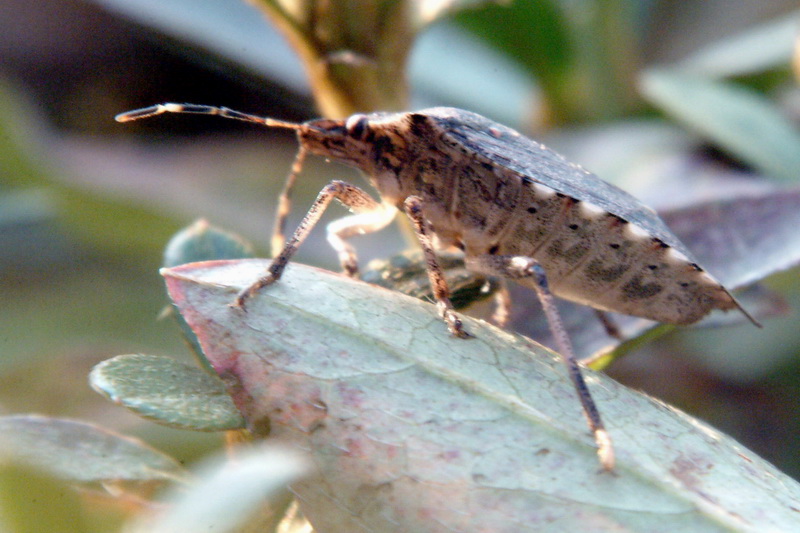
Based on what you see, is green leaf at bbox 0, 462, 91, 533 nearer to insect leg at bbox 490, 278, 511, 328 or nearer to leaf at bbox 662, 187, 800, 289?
insect leg at bbox 490, 278, 511, 328

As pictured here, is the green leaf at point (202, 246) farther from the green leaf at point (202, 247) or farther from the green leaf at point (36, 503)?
the green leaf at point (36, 503)

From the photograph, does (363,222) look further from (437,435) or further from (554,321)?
(437,435)

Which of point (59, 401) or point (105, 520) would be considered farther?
point (59, 401)

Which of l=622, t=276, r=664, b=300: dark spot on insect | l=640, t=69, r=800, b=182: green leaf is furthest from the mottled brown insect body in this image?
l=640, t=69, r=800, b=182: green leaf

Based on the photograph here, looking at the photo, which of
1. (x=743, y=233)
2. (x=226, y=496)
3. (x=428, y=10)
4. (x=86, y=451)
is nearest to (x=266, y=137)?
(x=428, y=10)

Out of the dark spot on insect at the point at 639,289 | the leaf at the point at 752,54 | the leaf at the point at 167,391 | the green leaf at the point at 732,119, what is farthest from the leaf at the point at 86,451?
the leaf at the point at 752,54

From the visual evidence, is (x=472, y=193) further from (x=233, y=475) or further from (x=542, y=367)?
(x=233, y=475)

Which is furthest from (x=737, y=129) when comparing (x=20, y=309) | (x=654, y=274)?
(x=20, y=309)
